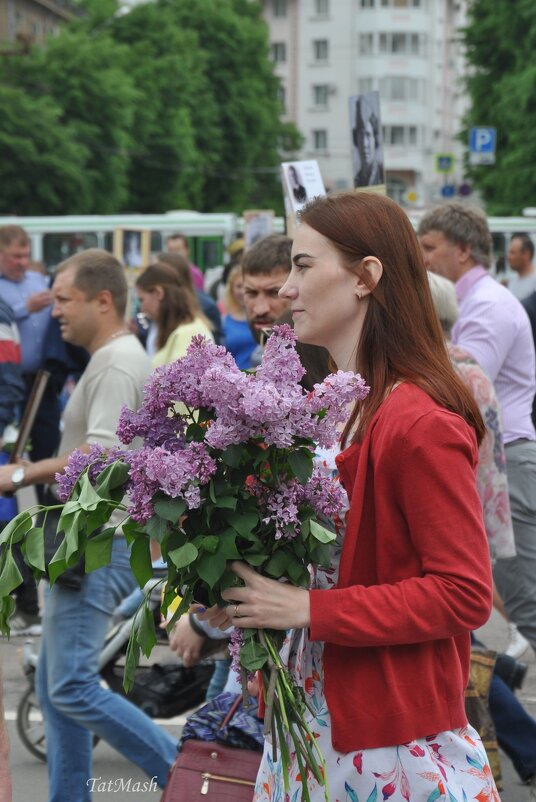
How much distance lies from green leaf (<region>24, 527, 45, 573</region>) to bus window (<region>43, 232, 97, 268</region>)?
2501cm

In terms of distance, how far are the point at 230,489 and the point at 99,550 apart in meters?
0.32

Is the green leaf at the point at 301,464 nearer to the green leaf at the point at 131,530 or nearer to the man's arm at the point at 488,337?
the green leaf at the point at 131,530

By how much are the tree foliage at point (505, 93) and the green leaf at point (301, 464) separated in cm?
3147

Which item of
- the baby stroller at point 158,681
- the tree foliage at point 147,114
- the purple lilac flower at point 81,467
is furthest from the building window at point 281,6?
the purple lilac flower at point 81,467

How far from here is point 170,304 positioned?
7.23 meters

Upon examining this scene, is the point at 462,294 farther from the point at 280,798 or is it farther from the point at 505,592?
the point at 280,798

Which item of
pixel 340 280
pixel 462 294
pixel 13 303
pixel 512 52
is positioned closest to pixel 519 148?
pixel 512 52

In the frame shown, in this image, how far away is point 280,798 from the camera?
105 inches

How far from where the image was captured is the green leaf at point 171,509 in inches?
94.0

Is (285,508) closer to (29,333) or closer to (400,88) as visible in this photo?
(29,333)

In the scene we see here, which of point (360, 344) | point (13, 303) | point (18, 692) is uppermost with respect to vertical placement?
point (360, 344)

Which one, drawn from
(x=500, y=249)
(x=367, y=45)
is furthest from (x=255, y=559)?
(x=367, y=45)

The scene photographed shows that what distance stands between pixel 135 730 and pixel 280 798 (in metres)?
2.03

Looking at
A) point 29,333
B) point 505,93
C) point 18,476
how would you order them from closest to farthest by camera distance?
point 18,476, point 29,333, point 505,93
